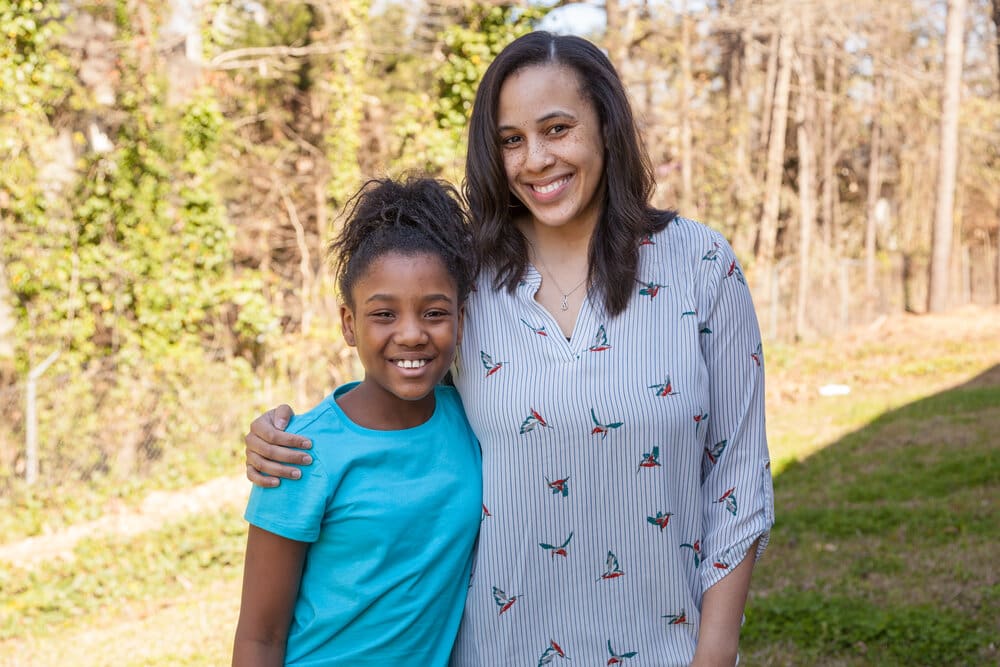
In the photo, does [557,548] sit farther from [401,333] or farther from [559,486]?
[401,333]

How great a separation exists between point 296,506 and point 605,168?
0.95 m

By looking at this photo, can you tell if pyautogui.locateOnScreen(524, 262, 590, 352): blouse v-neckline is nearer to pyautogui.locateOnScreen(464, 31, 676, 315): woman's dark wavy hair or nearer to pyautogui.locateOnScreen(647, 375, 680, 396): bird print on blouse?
pyautogui.locateOnScreen(464, 31, 676, 315): woman's dark wavy hair

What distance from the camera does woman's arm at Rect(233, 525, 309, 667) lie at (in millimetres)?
1877

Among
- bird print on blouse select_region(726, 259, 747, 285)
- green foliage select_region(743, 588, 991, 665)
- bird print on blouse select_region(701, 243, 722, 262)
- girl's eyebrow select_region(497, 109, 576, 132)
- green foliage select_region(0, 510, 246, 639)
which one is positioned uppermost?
girl's eyebrow select_region(497, 109, 576, 132)

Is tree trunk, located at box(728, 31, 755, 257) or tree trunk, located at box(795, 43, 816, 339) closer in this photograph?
tree trunk, located at box(795, 43, 816, 339)

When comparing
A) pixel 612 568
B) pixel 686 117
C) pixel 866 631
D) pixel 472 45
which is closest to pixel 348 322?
pixel 612 568

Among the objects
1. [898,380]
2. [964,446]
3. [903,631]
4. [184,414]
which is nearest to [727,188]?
[898,380]

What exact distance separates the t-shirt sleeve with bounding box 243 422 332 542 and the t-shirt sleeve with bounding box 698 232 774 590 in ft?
2.49

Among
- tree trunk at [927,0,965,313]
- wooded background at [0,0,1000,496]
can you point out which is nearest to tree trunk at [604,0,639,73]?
wooded background at [0,0,1000,496]

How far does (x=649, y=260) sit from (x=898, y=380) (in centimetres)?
1100

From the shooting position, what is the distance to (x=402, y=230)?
2.06 m

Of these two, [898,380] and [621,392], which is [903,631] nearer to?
[621,392]

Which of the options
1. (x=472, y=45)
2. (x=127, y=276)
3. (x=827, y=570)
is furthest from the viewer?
(x=472, y=45)

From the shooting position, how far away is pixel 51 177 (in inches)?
392
